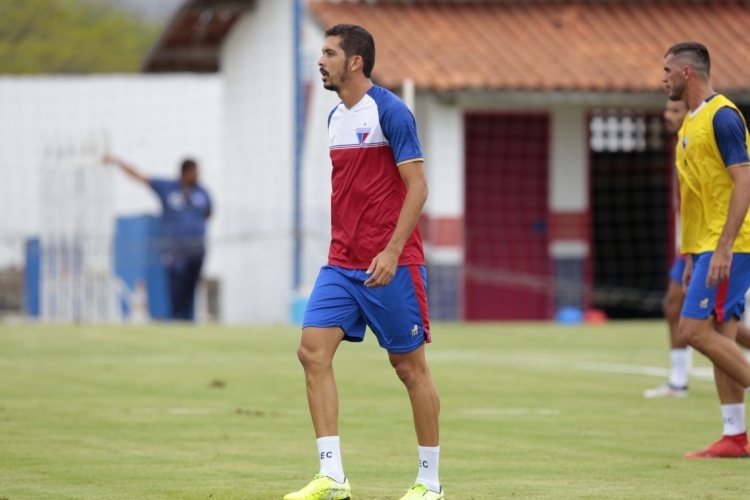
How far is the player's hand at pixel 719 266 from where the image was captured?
8344 millimetres

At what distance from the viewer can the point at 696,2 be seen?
2598 centimetres

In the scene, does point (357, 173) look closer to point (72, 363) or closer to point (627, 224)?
point (72, 363)

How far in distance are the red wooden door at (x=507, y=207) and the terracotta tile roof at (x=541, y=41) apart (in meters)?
1.50

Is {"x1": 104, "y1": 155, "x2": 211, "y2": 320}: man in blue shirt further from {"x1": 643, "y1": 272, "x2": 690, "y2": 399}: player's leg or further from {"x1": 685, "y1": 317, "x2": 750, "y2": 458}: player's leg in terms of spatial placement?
{"x1": 685, "y1": 317, "x2": 750, "y2": 458}: player's leg

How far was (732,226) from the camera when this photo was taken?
8344 mm

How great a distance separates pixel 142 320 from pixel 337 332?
18757 mm

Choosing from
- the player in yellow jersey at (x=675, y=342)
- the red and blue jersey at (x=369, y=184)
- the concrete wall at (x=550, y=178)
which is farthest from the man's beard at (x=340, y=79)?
the concrete wall at (x=550, y=178)

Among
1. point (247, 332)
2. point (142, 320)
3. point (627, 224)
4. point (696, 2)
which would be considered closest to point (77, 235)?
point (142, 320)

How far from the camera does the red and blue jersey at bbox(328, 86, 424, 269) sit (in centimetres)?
707

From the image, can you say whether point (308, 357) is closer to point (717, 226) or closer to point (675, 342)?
point (717, 226)

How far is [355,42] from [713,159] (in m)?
2.62

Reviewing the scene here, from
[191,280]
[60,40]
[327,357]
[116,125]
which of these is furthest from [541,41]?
[60,40]

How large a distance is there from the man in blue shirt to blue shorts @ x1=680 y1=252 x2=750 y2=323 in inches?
602

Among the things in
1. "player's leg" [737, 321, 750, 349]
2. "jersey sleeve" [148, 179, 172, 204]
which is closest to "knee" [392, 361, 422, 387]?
"player's leg" [737, 321, 750, 349]
